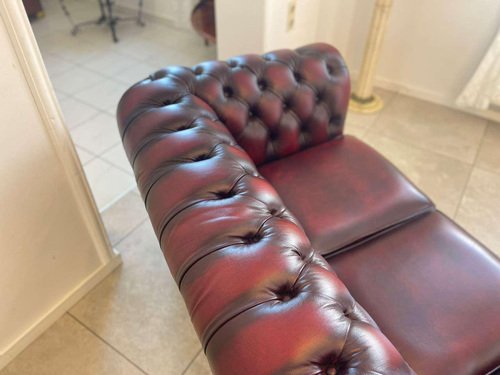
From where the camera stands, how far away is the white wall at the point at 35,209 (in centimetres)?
96

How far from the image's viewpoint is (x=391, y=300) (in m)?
0.99

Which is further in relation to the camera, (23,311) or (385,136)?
(385,136)

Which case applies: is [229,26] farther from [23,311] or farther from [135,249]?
[23,311]

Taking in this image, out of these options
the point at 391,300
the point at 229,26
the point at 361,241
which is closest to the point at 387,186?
the point at 361,241

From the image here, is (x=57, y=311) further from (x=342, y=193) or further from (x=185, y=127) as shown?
(x=342, y=193)

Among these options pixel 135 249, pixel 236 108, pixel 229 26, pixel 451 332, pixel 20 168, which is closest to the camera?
pixel 451 332

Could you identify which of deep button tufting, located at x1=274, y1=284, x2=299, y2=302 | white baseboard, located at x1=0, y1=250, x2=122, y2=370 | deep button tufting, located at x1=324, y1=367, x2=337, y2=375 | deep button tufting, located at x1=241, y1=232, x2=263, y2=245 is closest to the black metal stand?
white baseboard, located at x1=0, y1=250, x2=122, y2=370

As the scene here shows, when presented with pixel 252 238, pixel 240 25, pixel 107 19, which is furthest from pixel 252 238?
pixel 107 19

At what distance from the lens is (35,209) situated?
3.80 feet

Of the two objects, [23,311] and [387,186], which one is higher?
[387,186]

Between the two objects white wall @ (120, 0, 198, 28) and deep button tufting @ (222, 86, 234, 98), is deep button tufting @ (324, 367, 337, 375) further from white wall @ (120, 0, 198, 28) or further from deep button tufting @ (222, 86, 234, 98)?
white wall @ (120, 0, 198, 28)

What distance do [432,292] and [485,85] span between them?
1695mm

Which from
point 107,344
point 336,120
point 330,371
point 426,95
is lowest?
point 107,344

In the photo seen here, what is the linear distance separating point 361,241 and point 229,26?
1.49 metres
